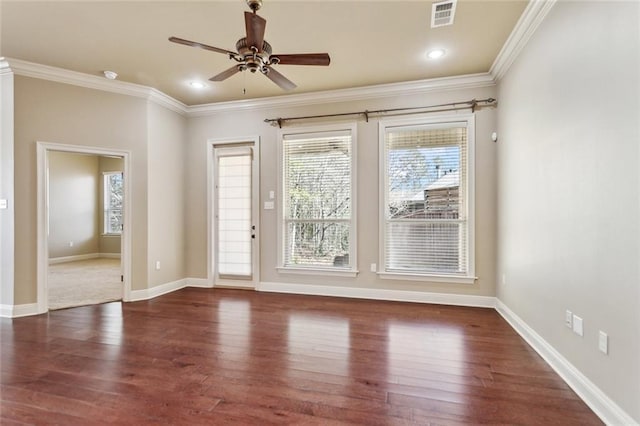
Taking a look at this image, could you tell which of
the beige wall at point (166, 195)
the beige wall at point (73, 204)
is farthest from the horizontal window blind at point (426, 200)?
the beige wall at point (73, 204)

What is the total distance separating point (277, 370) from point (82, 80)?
14.2ft

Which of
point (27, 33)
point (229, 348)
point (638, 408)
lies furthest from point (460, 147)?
point (27, 33)

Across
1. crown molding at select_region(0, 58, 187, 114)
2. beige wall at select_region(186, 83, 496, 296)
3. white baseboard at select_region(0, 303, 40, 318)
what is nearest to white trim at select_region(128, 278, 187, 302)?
beige wall at select_region(186, 83, 496, 296)

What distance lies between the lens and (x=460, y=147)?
411cm

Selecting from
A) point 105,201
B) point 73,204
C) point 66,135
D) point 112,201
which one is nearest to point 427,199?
point 66,135

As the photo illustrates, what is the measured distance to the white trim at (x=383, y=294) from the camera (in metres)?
4.05

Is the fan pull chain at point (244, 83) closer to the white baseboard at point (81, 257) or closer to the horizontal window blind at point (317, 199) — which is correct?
the horizontal window blind at point (317, 199)

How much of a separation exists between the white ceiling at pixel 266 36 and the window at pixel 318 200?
0.93 m

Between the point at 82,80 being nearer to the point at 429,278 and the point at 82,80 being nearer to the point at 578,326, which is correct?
the point at 429,278

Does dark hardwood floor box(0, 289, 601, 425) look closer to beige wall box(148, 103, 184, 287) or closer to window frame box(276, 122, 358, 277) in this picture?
window frame box(276, 122, 358, 277)

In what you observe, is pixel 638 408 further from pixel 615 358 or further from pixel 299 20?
pixel 299 20

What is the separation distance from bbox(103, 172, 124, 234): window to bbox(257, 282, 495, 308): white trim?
619 centimetres

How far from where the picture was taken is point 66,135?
394cm

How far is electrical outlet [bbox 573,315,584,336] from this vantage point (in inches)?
81.9
